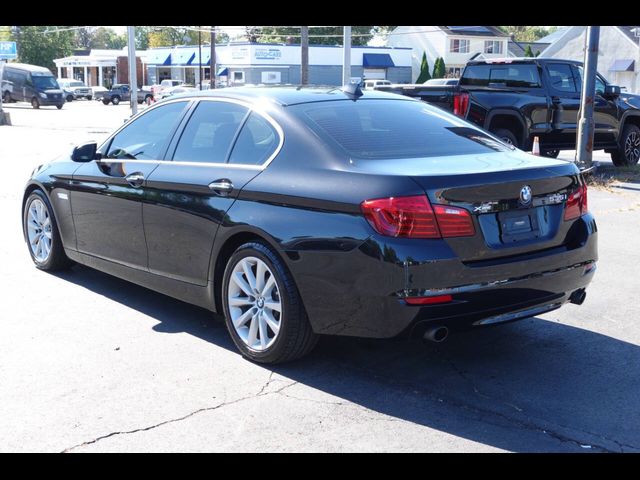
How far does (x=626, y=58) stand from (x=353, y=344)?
180 feet

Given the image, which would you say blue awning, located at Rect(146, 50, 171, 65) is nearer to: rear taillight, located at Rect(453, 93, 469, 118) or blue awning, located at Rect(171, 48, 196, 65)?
blue awning, located at Rect(171, 48, 196, 65)

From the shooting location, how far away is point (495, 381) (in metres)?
4.66

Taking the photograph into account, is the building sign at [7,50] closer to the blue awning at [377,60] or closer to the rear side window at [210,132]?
the blue awning at [377,60]

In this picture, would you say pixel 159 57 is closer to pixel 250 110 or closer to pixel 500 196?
pixel 250 110

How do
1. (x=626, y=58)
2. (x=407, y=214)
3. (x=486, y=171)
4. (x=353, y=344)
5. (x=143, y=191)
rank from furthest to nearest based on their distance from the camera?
(x=626, y=58)
(x=143, y=191)
(x=353, y=344)
(x=486, y=171)
(x=407, y=214)

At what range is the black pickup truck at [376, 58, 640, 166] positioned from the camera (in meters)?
14.9

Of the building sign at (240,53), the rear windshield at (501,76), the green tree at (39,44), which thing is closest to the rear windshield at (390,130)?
the rear windshield at (501,76)

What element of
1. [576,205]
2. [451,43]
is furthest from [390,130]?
[451,43]

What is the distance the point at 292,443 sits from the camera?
151 inches

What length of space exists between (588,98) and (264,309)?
10.4m

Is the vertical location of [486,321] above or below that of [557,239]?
below

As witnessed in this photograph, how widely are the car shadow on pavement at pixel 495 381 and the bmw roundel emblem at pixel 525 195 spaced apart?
103cm
